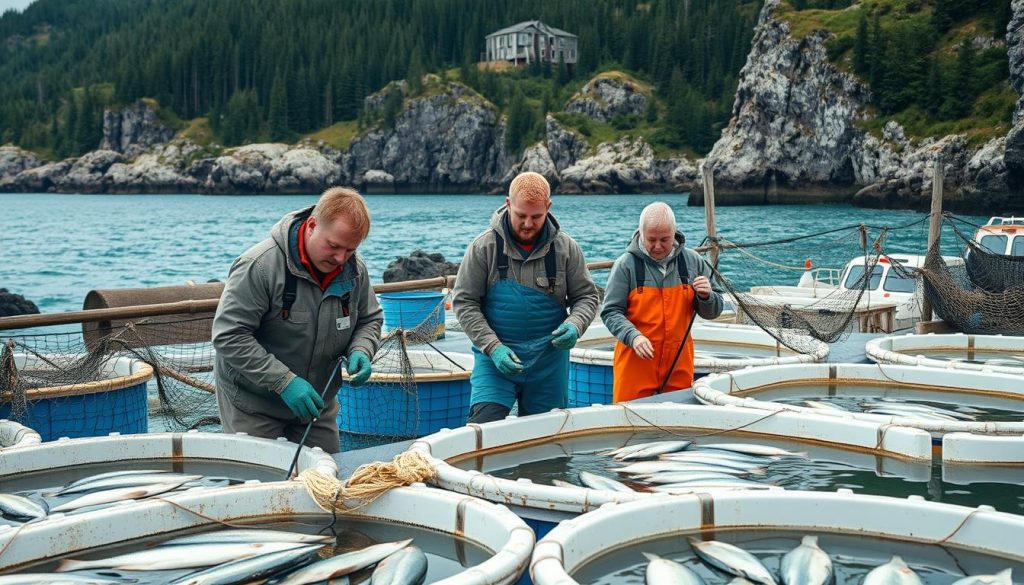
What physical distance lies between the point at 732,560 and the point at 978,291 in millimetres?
10699

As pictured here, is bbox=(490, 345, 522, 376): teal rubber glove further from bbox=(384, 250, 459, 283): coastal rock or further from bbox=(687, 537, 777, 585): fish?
bbox=(384, 250, 459, 283): coastal rock

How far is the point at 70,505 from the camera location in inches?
173

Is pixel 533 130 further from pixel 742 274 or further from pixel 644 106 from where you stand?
pixel 742 274

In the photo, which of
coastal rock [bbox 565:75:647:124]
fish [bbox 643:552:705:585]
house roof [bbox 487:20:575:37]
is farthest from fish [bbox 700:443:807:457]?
house roof [bbox 487:20:575:37]

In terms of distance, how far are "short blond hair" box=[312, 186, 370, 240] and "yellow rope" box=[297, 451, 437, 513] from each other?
3.65 ft

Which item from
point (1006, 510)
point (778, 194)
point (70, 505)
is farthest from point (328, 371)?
point (778, 194)

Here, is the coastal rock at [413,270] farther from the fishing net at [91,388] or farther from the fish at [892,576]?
the fish at [892,576]

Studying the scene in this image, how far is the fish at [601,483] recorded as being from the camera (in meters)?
4.58

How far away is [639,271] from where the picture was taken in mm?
6656

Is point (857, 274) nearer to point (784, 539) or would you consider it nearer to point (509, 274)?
point (509, 274)

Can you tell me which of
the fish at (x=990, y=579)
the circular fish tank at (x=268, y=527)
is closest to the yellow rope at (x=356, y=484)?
the circular fish tank at (x=268, y=527)

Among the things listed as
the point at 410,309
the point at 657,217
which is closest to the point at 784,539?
the point at 657,217

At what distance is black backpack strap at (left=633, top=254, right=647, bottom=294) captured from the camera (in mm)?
6645

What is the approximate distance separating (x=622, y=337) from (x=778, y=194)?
103 meters
